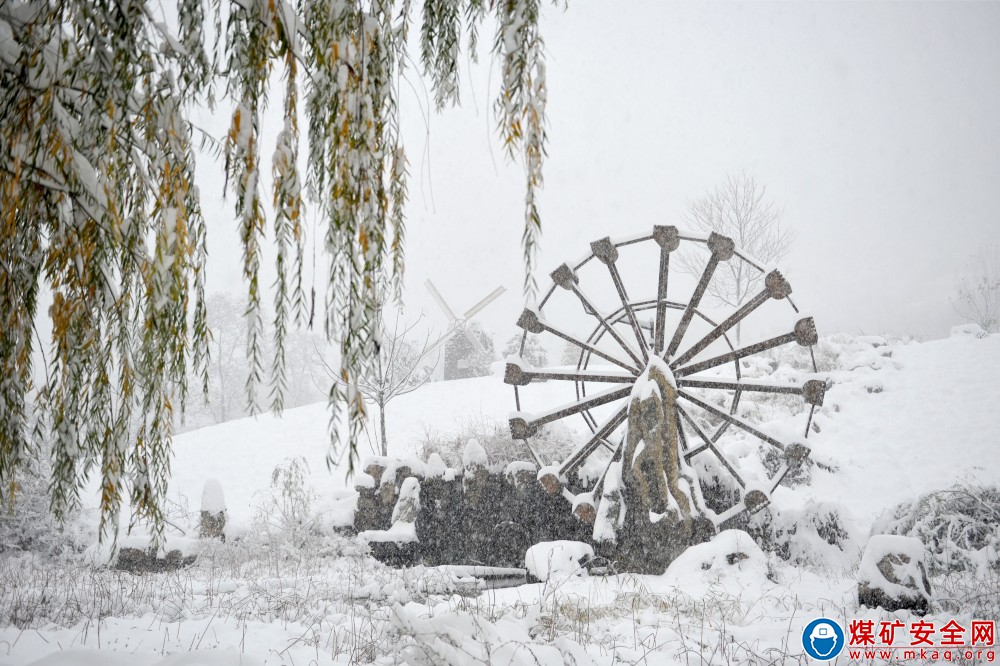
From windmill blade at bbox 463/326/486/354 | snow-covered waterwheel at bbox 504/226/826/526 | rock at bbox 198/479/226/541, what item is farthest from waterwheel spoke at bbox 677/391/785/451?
windmill blade at bbox 463/326/486/354

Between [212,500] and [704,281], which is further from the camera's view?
[704,281]

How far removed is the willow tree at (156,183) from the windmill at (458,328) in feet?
52.1

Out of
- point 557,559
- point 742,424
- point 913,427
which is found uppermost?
point 742,424

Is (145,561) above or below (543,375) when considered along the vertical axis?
below

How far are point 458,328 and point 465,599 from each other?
18983 mm

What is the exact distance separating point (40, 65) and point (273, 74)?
0.60 meters

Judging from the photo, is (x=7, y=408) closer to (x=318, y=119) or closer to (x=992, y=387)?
(x=318, y=119)

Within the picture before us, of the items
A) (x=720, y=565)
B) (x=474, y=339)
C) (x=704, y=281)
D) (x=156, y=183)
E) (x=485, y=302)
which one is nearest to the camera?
(x=156, y=183)

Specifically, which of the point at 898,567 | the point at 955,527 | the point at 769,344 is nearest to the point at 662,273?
the point at 769,344

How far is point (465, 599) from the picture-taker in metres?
3.79

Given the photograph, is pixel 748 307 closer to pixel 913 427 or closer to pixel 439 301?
pixel 913 427

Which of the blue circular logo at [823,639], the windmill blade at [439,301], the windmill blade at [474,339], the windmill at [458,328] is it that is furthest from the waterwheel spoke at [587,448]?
the windmill blade at [474,339]

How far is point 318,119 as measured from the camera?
5.32 ft

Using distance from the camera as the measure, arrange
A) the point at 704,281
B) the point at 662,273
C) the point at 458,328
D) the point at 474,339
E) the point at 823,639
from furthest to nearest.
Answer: the point at 474,339 < the point at 458,328 < the point at 662,273 < the point at 704,281 < the point at 823,639
